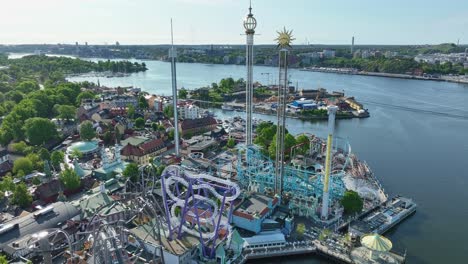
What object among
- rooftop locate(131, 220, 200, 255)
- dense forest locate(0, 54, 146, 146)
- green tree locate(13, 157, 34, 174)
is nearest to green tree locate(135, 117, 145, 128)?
dense forest locate(0, 54, 146, 146)

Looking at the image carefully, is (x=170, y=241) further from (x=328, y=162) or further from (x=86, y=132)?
(x=86, y=132)

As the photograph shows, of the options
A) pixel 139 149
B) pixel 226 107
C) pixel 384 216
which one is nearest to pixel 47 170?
pixel 139 149

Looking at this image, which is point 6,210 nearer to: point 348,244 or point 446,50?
point 348,244

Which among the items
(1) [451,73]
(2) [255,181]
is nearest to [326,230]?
(2) [255,181]

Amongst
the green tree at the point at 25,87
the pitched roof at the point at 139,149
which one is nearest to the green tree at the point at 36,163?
the pitched roof at the point at 139,149

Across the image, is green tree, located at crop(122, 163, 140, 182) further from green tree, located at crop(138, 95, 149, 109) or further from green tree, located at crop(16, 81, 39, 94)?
green tree, located at crop(16, 81, 39, 94)

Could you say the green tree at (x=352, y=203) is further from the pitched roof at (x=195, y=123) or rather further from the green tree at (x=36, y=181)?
the pitched roof at (x=195, y=123)
